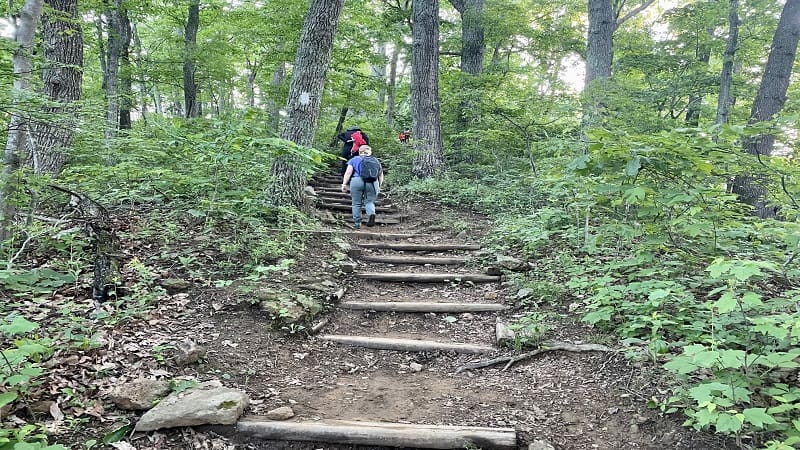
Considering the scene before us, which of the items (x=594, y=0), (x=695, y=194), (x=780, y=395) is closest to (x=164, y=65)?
(x=594, y=0)

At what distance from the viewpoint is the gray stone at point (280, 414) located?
299cm

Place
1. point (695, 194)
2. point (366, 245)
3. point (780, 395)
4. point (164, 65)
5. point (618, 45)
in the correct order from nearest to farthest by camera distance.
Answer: point (780, 395)
point (695, 194)
point (366, 245)
point (164, 65)
point (618, 45)

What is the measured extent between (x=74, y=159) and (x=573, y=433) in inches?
342

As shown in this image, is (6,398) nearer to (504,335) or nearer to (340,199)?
(504,335)

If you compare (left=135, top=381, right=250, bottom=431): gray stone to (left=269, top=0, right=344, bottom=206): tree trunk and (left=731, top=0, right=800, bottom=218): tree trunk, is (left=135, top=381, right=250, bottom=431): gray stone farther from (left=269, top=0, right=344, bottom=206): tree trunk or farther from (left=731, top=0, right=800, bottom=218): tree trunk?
(left=731, top=0, right=800, bottom=218): tree trunk

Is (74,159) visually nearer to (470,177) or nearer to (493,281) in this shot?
(493,281)

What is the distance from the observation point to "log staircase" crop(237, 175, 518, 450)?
280 centimetres

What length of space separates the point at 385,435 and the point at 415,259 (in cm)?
402

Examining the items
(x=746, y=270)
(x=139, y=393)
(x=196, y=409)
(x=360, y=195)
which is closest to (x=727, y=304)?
(x=746, y=270)

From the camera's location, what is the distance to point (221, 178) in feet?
20.2

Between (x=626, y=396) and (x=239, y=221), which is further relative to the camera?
(x=239, y=221)

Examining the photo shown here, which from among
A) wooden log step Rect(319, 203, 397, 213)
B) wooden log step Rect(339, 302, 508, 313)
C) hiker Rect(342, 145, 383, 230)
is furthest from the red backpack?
wooden log step Rect(339, 302, 508, 313)

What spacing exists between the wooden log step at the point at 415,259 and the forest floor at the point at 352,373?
1.34 metres

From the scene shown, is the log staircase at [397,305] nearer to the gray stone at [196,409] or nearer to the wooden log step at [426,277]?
the wooden log step at [426,277]
